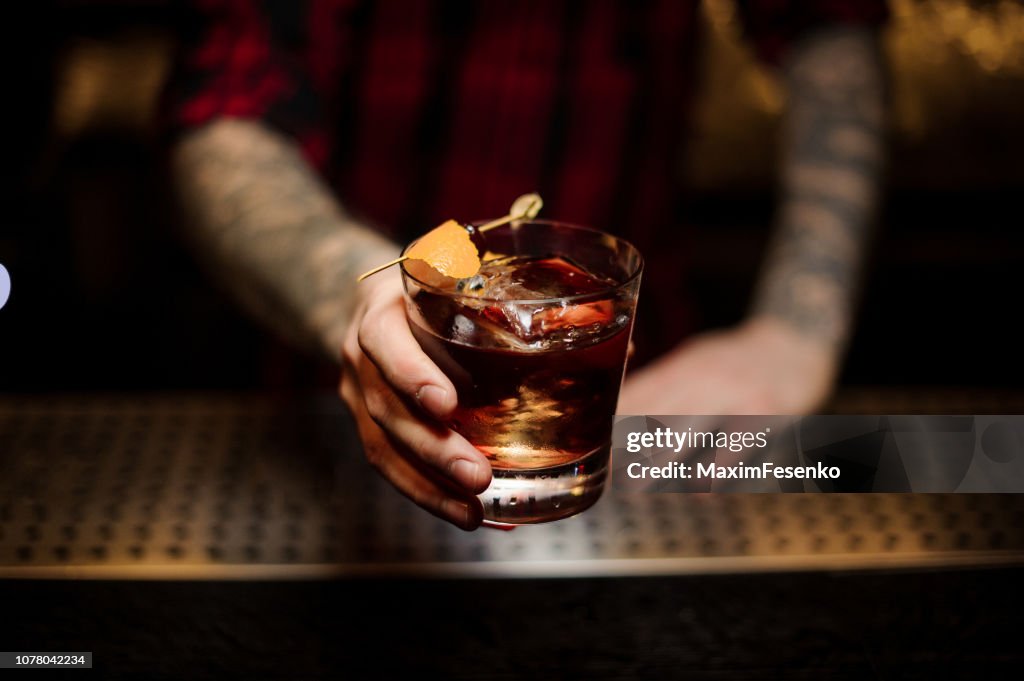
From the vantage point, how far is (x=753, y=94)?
9.80 ft

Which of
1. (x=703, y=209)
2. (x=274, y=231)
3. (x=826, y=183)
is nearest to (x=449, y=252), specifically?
(x=274, y=231)

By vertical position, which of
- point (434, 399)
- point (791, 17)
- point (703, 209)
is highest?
point (791, 17)

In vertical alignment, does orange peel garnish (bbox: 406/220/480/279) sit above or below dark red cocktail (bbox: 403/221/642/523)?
above

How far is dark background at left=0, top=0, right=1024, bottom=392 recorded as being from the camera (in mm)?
2973

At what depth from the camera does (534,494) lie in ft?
2.76

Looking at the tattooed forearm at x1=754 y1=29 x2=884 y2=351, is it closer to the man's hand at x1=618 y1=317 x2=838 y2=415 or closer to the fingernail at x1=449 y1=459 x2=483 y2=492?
the man's hand at x1=618 y1=317 x2=838 y2=415

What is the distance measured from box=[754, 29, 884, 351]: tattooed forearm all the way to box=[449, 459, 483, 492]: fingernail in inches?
38.2

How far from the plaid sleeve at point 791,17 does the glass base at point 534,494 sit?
4.49ft

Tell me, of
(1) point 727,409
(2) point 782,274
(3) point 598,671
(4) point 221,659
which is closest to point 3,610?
(4) point 221,659

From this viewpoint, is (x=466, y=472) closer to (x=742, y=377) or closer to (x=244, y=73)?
(x=742, y=377)

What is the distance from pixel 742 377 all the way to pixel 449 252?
29.2 inches

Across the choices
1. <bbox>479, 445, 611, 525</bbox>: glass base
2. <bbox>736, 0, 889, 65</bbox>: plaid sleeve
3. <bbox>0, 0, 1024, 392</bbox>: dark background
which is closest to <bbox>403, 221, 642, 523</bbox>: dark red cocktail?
<bbox>479, 445, 611, 525</bbox>: glass base

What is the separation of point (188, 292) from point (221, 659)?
10.1 ft

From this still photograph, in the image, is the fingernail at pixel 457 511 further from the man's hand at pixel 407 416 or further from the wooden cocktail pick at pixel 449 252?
the wooden cocktail pick at pixel 449 252
